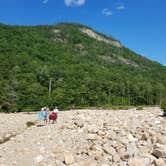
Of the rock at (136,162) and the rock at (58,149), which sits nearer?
the rock at (136,162)

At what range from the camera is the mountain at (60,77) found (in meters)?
85.1

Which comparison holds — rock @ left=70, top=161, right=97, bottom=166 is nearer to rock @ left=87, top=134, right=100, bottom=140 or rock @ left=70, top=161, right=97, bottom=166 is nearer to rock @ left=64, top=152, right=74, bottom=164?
rock @ left=64, top=152, right=74, bottom=164

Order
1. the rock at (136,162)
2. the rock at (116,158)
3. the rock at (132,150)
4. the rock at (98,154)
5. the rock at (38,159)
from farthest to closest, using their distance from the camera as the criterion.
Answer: the rock at (38,159), the rock at (98,154), the rock at (132,150), the rock at (116,158), the rock at (136,162)

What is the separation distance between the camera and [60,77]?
107 meters

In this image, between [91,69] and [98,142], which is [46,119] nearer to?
[98,142]

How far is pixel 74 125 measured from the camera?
1006 inches

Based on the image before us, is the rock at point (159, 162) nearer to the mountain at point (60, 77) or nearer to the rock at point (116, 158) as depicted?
the rock at point (116, 158)

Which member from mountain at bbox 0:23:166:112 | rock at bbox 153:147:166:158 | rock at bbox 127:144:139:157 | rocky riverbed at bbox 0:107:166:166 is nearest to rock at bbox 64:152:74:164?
rocky riverbed at bbox 0:107:166:166

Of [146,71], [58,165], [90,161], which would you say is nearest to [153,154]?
[90,161]

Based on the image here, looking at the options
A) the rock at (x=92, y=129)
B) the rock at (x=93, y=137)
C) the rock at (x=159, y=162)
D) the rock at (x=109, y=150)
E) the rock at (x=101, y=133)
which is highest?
the rock at (x=92, y=129)

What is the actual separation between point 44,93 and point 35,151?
229ft

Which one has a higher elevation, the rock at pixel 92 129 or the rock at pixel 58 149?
the rock at pixel 92 129

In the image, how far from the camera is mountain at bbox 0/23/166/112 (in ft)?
279

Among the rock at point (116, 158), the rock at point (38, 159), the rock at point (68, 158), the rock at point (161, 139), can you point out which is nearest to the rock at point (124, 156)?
the rock at point (116, 158)
